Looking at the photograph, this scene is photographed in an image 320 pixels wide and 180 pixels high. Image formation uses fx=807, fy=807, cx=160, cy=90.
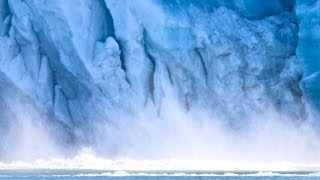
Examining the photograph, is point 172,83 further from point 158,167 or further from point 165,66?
point 158,167

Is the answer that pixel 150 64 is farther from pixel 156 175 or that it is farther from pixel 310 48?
pixel 156 175

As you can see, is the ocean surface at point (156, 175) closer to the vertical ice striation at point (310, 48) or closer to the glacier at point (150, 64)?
the glacier at point (150, 64)

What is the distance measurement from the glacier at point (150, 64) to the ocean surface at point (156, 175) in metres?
5.74

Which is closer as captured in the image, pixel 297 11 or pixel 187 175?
pixel 187 175

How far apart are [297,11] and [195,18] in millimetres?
4863

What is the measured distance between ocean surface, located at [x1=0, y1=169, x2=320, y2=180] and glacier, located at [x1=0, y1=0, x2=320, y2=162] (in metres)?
5.74

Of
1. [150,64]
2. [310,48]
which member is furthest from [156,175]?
[310,48]

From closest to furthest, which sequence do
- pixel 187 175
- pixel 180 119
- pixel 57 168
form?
pixel 187 175 → pixel 57 168 → pixel 180 119

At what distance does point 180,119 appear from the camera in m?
38.4

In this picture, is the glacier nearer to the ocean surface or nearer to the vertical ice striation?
the vertical ice striation

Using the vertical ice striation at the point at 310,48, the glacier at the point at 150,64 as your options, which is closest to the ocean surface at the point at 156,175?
the glacier at the point at 150,64

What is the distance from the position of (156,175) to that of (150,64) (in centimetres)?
908

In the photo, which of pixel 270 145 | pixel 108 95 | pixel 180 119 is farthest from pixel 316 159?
pixel 108 95

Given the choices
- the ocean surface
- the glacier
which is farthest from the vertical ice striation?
the ocean surface
